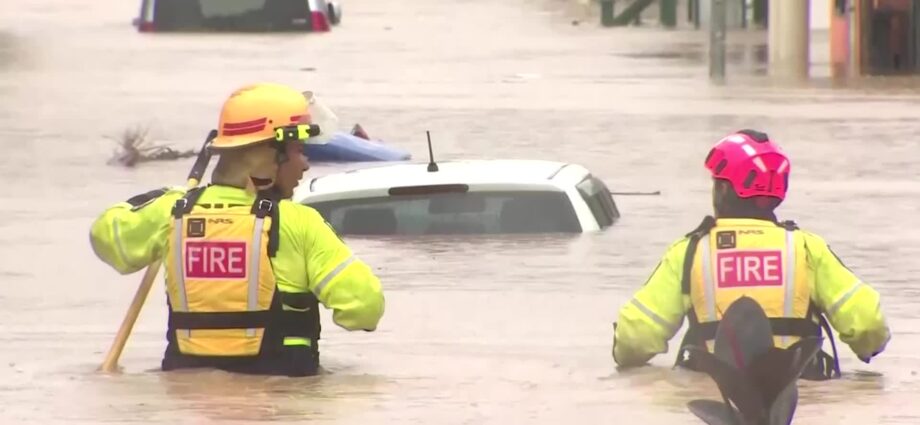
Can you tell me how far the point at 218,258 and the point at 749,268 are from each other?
1570 mm

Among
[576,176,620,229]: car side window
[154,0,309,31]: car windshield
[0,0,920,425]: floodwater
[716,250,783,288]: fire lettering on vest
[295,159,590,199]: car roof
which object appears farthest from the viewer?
[154,0,309,31]: car windshield

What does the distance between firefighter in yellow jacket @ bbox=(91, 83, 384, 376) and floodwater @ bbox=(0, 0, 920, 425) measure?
0.59 feet

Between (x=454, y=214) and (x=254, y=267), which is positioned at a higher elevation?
(x=254, y=267)

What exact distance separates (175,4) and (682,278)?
3507 cm

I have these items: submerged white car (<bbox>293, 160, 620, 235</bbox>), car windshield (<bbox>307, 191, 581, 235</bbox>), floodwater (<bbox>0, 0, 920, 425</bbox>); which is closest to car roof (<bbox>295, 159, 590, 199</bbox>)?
submerged white car (<bbox>293, 160, 620, 235</bbox>)

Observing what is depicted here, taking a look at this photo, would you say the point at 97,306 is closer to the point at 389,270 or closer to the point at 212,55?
the point at 389,270

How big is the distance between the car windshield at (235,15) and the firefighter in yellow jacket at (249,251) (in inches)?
1286

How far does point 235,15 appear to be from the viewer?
40.9 meters

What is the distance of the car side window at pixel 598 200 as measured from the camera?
14.7 meters

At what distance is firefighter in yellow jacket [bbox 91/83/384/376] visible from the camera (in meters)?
7.40

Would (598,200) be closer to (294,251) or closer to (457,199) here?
(457,199)

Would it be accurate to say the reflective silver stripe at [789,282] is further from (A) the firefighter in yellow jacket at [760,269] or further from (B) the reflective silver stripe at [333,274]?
(B) the reflective silver stripe at [333,274]

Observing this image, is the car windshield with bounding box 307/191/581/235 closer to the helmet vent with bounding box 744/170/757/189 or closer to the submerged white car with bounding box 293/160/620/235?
the submerged white car with bounding box 293/160/620/235

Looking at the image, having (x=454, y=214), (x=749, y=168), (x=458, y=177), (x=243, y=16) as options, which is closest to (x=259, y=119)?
(x=749, y=168)
